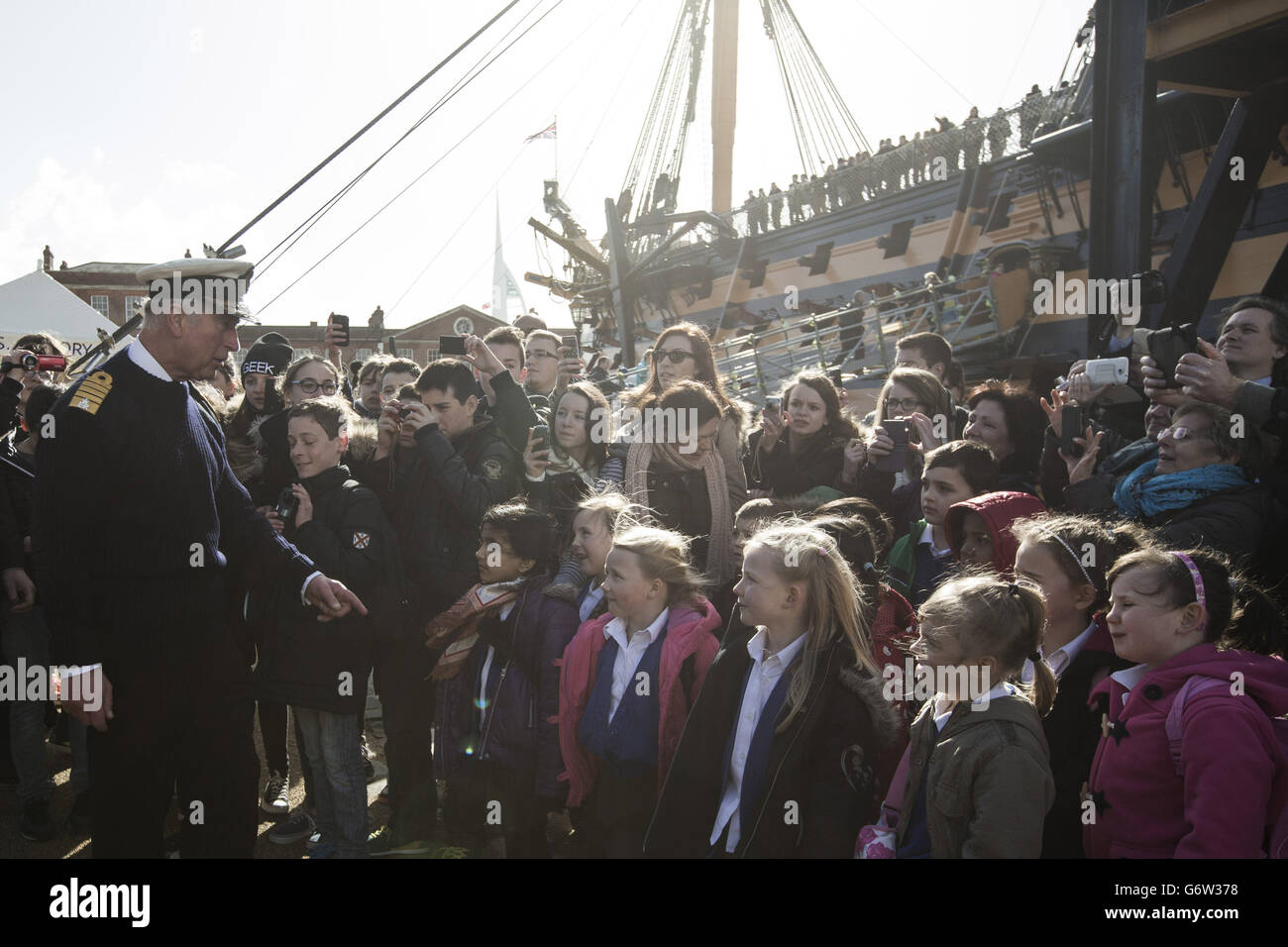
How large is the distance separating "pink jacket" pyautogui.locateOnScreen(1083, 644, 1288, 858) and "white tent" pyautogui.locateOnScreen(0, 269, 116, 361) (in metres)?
14.4

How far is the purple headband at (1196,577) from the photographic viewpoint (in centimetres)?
228

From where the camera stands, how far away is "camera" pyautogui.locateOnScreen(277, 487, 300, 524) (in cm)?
379

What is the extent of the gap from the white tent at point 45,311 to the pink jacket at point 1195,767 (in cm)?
1442

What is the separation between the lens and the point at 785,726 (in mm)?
2494

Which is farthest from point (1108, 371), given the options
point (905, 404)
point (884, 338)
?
point (884, 338)

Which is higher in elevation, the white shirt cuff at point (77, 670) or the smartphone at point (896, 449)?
the smartphone at point (896, 449)

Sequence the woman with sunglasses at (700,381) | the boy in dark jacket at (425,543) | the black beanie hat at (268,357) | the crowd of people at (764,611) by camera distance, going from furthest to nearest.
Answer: the black beanie hat at (268,357), the woman with sunglasses at (700,381), the boy in dark jacket at (425,543), the crowd of people at (764,611)

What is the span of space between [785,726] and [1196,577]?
1.20 meters

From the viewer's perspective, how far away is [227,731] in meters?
2.73

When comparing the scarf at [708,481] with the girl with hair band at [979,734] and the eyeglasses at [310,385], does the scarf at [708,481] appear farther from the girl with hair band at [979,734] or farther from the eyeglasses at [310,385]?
the eyeglasses at [310,385]

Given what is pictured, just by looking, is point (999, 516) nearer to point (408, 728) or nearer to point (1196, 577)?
point (1196, 577)

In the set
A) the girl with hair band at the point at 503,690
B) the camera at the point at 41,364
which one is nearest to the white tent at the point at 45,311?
the camera at the point at 41,364
